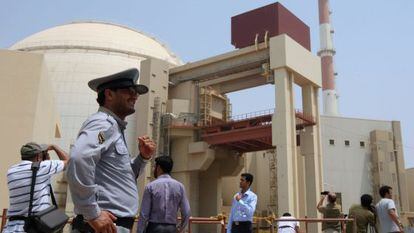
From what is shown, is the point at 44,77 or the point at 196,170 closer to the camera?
the point at 44,77

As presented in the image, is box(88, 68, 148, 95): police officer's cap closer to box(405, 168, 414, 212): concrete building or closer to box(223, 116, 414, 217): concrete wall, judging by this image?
box(223, 116, 414, 217): concrete wall

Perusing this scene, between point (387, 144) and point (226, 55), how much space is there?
1800cm

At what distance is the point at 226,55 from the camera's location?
30188 mm

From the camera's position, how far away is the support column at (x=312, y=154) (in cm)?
2788

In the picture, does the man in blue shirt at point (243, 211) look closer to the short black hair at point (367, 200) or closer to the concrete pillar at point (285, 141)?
the short black hair at point (367, 200)

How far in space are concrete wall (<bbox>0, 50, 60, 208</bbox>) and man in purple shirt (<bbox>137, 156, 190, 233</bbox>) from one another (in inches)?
470

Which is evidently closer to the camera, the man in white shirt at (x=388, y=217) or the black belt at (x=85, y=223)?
the black belt at (x=85, y=223)

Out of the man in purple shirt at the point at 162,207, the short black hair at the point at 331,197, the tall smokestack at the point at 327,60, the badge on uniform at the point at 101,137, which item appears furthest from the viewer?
the tall smokestack at the point at 327,60

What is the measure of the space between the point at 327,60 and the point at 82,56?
29.4 metres

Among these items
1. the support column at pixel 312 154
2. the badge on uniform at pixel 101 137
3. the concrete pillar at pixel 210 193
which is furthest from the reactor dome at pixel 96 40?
the badge on uniform at pixel 101 137

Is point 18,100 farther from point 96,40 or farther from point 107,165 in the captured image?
point 96,40

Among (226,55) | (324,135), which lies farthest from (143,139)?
(324,135)

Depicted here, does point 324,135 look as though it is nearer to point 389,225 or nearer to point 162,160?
point 389,225

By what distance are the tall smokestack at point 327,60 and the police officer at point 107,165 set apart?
1993 inches
